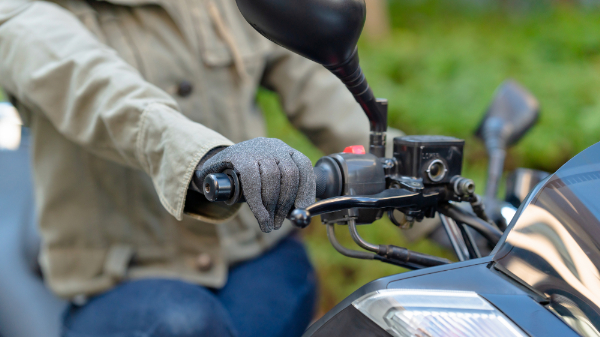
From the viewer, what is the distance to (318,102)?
138 cm

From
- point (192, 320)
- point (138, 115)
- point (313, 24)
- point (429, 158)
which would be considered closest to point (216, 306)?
point (192, 320)

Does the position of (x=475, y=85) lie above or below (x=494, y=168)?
below

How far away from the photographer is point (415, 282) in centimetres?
56

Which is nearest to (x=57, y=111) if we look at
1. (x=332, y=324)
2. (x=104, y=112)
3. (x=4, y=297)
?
(x=104, y=112)

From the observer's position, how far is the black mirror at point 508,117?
1.21m

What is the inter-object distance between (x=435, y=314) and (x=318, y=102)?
3.06ft

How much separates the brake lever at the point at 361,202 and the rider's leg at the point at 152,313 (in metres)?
0.52

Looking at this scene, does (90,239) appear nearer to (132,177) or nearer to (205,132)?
(132,177)

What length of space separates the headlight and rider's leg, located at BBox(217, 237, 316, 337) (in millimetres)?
627

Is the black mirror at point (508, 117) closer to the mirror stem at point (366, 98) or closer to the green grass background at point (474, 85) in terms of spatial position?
the mirror stem at point (366, 98)

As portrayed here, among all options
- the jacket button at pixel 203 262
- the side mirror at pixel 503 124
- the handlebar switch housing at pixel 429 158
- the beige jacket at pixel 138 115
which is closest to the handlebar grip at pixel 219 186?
the beige jacket at pixel 138 115

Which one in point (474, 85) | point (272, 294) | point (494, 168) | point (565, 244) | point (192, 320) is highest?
point (565, 244)

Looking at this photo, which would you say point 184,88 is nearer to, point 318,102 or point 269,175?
point 318,102

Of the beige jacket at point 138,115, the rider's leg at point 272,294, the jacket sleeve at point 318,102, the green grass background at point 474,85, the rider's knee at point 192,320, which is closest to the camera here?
the beige jacket at point 138,115
